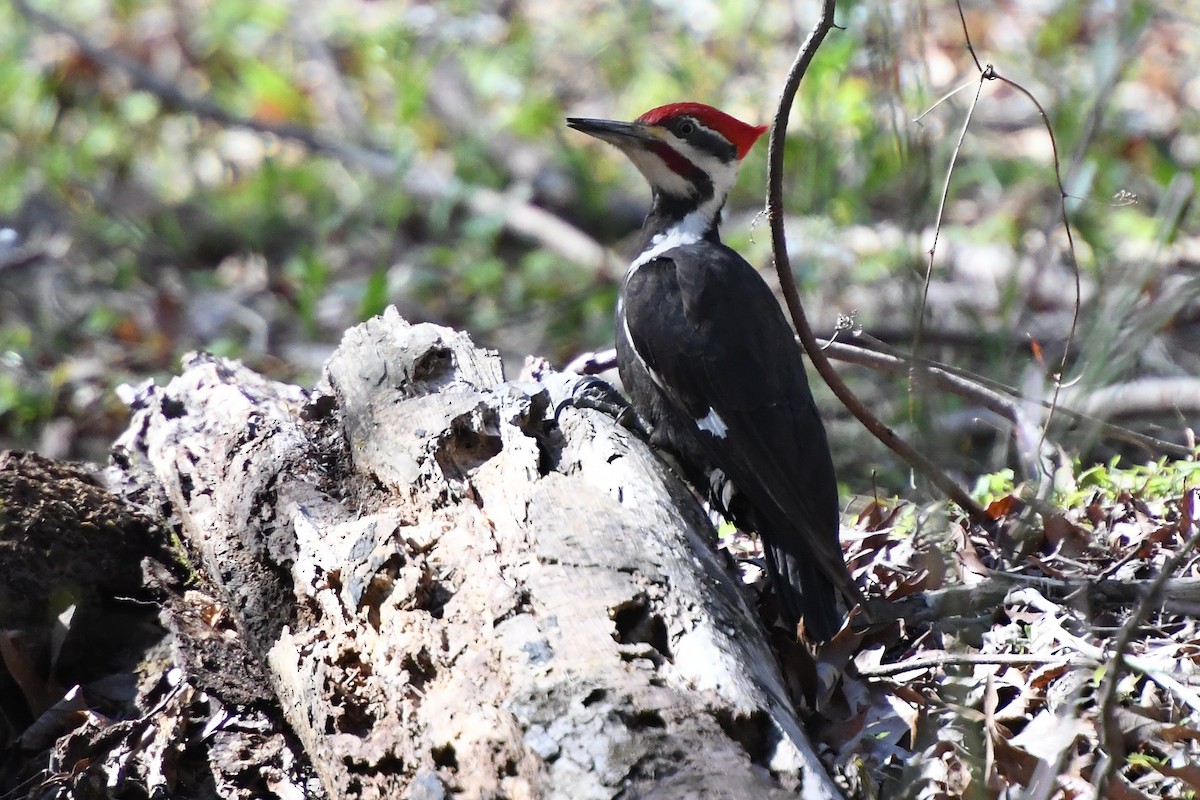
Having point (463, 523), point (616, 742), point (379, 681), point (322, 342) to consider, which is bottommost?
point (616, 742)

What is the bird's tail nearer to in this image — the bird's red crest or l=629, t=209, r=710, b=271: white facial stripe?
l=629, t=209, r=710, b=271: white facial stripe

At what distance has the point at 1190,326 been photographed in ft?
16.9

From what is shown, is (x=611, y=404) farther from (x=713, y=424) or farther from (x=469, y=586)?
(x=469, y=586)

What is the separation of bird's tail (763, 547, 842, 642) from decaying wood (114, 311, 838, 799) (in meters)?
0.24

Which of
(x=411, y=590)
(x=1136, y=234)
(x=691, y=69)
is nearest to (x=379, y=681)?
(x=411, y=590)

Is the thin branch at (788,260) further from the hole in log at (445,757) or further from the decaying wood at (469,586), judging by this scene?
the hole in log at (445,757)

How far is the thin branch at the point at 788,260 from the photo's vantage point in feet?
8.65

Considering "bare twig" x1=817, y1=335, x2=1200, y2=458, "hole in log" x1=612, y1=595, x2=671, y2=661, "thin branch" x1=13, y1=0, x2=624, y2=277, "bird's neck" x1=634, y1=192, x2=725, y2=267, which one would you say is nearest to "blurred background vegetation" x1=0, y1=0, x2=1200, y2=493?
"thin branch" x1=13, y1=0, x2=624, y2=277

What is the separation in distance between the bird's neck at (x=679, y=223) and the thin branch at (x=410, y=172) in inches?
87.7

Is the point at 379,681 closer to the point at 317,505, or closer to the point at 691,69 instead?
the point at 317,505

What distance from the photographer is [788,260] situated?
2.80 metres

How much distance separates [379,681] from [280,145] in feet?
18.3

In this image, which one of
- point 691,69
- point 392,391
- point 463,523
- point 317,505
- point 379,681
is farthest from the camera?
point 691,69

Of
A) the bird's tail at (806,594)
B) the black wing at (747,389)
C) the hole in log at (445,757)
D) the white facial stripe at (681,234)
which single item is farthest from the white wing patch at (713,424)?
the hole in log at (445,757)
